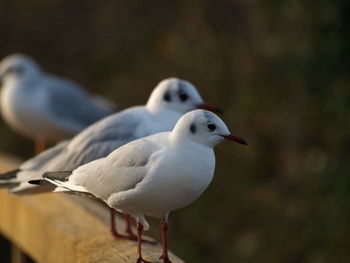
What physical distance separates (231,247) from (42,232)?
Result: 7.36 feet

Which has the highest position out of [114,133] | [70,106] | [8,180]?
[114,133]

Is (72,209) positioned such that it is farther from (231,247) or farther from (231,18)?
(231,18)

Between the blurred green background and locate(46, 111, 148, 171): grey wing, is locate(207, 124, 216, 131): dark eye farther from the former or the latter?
the blurred green background

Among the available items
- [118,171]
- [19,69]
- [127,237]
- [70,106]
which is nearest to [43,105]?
[70,106]

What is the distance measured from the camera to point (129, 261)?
1.93m

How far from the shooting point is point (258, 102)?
15.0 ft

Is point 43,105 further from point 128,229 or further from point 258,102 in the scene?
point 128,229

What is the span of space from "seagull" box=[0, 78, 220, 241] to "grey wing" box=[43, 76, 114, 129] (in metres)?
2.13

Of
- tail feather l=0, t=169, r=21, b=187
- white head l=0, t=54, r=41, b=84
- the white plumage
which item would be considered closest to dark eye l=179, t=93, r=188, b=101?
tail feather l=0, t=169, r=21, b=187

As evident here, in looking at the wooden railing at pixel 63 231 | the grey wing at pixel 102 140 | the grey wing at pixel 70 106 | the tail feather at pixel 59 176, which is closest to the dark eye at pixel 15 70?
the grey wing at pixel 70 106

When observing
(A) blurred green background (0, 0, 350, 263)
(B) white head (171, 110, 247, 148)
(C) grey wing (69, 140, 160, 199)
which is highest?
(B) white head (171, 110, 247, 148)

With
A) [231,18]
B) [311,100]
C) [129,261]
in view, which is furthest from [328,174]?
[129,261]

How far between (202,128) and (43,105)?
3102 mm

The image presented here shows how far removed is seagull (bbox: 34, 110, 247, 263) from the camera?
5.51 ft
